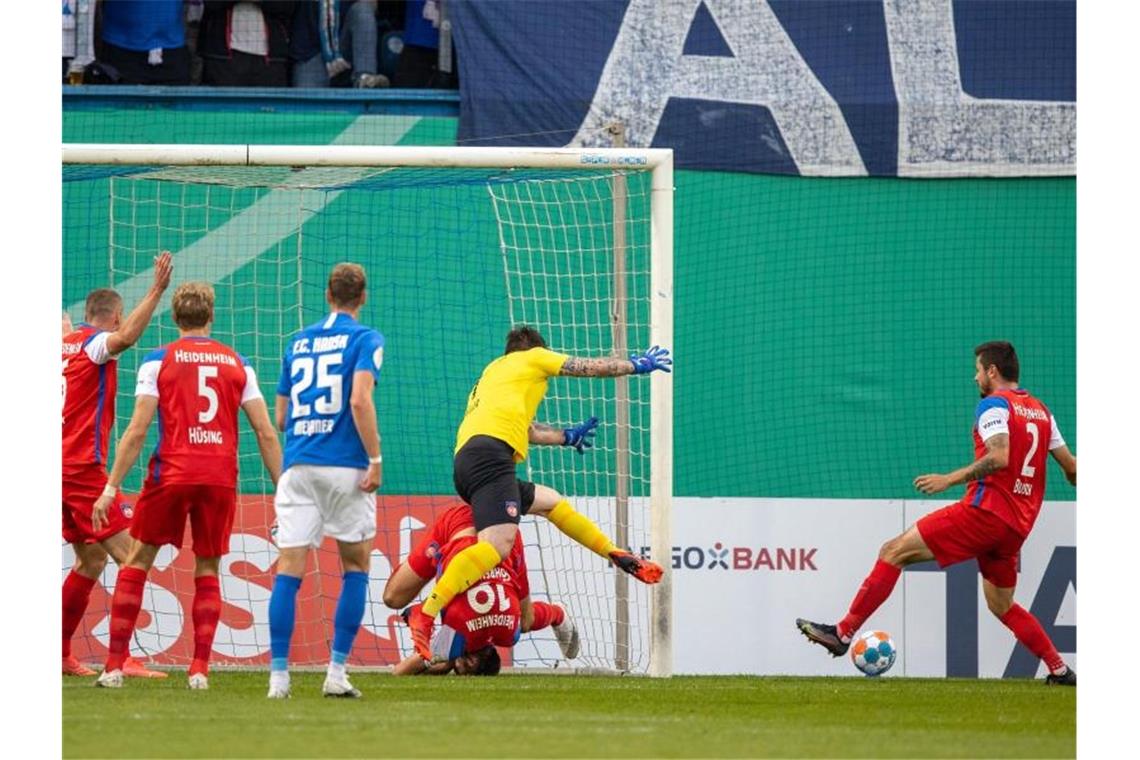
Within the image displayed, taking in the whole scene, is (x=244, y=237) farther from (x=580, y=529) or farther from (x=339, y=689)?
(x=339, y=689)

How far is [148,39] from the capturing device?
1359cm

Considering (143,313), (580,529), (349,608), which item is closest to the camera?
(349,608)

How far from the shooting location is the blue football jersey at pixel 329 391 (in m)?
7.89

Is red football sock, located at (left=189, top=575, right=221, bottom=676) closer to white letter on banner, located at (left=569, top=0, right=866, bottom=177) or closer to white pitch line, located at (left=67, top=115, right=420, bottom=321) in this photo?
white pitch line, located at (left=67, top=115, right=420, bottom=321)

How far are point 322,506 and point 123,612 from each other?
57.7 inches

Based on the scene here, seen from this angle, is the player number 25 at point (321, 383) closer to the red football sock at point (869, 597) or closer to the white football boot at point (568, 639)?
the white football boot at point (568, 639)

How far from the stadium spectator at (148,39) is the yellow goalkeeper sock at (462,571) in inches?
237

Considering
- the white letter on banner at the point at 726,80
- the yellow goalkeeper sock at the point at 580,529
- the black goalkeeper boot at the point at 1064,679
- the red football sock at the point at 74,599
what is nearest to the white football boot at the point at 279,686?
the red football sock at the point at 74,599

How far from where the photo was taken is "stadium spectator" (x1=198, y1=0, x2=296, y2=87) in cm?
1366

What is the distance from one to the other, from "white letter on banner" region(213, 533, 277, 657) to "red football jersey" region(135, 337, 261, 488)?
143 inches

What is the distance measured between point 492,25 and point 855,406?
412 centimetres

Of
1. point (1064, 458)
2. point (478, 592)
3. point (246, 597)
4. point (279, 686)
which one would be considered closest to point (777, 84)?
point (1064, 458)

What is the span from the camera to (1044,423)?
411 inches

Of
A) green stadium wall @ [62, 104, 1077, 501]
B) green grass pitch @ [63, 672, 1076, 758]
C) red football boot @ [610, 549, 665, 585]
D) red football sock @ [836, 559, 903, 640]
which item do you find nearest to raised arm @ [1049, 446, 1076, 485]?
red football sock @ [836, 559, 903, 640]
